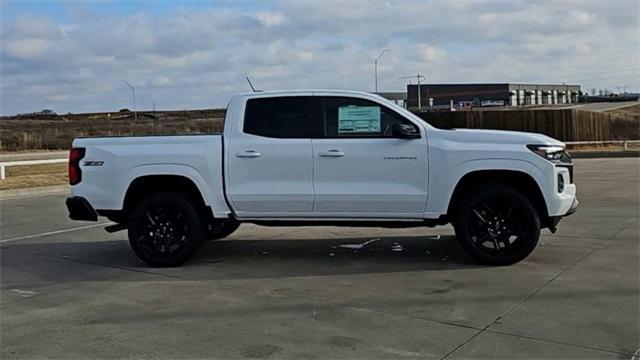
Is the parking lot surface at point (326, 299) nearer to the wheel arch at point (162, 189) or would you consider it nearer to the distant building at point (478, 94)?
the wheel arch at point (162, 189)

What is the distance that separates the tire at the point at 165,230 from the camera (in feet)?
25.9

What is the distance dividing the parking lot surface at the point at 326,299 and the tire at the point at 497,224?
0.20 metres

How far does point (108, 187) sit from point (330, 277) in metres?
2.81

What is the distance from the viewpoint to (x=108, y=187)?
26.2ft

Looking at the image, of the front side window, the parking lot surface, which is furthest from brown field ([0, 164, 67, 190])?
the front side window

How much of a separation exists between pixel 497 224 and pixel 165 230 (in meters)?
3.77

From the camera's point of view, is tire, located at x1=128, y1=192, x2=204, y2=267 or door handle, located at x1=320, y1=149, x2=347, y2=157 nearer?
door handle, located at x1=320, y1=149, x2=347, y2=157

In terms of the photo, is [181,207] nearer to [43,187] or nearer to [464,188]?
[464,188]

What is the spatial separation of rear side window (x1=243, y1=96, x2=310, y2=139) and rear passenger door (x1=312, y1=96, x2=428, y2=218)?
24cm

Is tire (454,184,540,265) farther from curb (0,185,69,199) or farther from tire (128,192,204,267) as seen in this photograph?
curb (0,185,69,199)

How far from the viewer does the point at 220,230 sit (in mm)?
9344

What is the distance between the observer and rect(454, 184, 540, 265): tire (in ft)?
24.7

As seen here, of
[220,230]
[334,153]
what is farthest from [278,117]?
[220,230]

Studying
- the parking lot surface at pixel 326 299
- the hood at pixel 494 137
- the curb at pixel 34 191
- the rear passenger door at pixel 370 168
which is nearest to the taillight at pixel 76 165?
the parking lot surface at pixel 326 299
